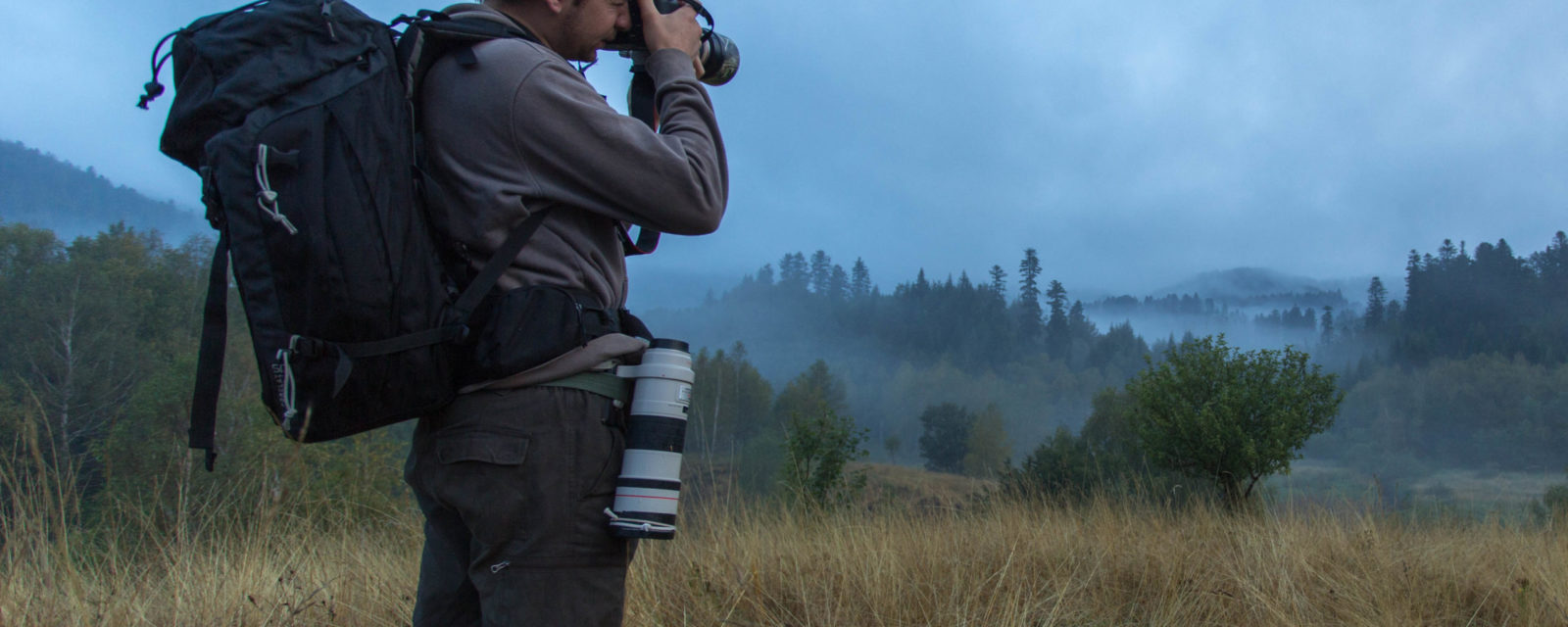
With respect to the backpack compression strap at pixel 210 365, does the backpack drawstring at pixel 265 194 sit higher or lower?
higher

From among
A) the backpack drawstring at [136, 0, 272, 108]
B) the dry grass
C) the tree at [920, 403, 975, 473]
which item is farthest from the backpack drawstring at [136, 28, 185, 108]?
the tree at [920, 403, 975, 473]

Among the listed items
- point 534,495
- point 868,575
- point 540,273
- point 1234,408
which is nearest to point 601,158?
point 540,273

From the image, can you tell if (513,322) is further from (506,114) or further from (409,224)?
(506,114)

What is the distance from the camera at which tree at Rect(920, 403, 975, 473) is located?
9900 cm

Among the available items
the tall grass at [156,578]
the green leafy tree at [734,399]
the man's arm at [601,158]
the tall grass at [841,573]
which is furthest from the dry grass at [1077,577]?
the green leafy tree at [734,399]

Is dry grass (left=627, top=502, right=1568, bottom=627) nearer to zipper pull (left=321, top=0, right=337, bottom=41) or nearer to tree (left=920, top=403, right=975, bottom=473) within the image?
zipper pull (left=321, top=0, right=337, bottom=41)

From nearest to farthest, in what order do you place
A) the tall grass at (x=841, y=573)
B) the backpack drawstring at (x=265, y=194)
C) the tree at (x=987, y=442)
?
the backpack drawstring at (x=265, y=194)
the tall grass at (x=841, y=573)
the tree at (x=987, y=442)

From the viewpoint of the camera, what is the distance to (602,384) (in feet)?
4.63

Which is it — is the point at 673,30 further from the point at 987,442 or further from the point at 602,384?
the point at 987,442

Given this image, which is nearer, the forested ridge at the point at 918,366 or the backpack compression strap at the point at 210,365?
the backpack compression strap at the point at 210,365

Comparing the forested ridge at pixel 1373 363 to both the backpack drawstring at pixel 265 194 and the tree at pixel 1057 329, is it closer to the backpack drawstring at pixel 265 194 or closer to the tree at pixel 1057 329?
the tree at pixel 1057 329

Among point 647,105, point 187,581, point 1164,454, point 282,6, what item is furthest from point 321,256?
point 1164,454

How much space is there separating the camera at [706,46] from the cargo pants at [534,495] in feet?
Result: 2.42

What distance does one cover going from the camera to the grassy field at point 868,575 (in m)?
3.06
